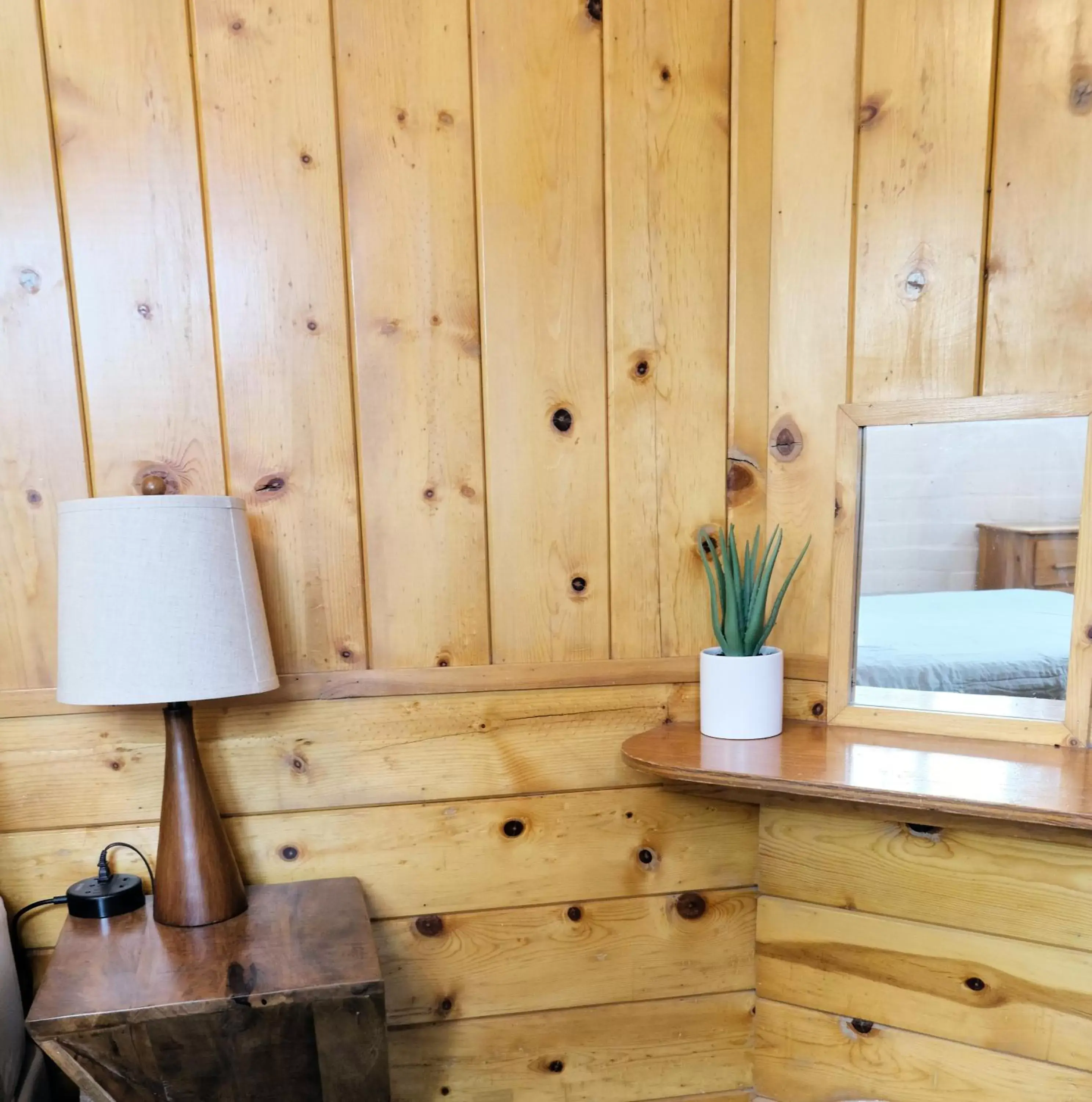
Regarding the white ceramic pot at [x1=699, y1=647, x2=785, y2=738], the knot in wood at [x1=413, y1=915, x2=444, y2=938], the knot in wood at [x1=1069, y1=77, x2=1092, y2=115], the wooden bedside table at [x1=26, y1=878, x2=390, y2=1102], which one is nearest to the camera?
the wooden bedside table at [x1=26, y1=878, x2=390, y2=1102]

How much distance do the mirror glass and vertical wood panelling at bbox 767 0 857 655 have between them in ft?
0.23

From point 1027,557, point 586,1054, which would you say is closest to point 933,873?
point 1027,557

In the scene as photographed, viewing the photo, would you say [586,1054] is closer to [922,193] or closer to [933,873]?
[933,873]

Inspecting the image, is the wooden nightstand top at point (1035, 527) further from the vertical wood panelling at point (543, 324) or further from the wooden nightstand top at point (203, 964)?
the wooden nightstand top at point (203, 964)

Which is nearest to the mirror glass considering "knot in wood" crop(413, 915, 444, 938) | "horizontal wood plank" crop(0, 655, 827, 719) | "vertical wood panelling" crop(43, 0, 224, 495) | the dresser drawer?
the dresser drawer

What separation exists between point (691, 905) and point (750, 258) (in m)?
1.05

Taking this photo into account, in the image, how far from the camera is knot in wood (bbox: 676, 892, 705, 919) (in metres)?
1.32

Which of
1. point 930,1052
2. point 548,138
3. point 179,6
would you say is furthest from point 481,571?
point 930,1052

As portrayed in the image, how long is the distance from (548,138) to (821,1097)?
1577mm

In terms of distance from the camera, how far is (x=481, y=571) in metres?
1.23

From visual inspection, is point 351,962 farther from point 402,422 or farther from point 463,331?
point 463,331

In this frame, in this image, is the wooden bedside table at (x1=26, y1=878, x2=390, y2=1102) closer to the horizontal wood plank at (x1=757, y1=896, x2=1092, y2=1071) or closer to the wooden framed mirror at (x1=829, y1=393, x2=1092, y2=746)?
the horizontal wood plank at (x1=757, y1=896, x2=1092, y2=1071)

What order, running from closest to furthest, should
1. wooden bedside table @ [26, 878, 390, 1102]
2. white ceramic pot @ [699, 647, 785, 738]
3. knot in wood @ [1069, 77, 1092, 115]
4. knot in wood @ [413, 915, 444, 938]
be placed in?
wooden bedside table @ [26, 878, 390, 1102], knot in wood @ [1069, 77, 1092, 115], white ceramic pot @ [699, 647, 785, 738], knot in wood @ [413, 915, 444, 938]

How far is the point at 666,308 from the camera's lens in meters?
1.22
